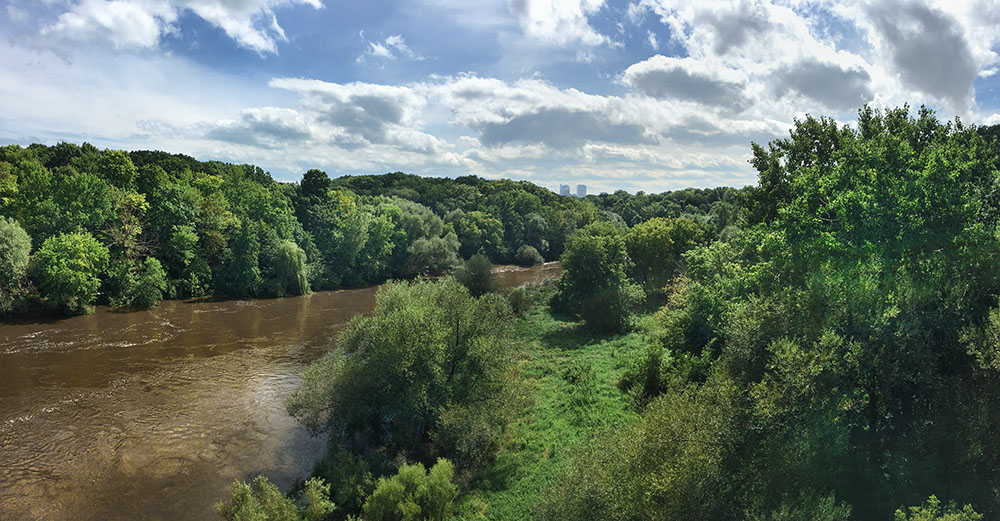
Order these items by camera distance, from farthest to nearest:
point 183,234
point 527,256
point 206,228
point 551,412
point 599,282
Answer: point 527,256
point 206,228
point 183,234
point 599,282
point 551,412

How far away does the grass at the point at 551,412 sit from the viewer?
57.1ft

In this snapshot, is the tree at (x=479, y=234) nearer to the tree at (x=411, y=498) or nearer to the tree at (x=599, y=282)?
the tree at (x=599, y=282)

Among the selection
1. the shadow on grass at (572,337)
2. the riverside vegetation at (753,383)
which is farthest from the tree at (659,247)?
the riverside vegetation at (753,383)

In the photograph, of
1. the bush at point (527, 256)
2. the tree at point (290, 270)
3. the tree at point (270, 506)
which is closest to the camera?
the tree at point (270, 506)

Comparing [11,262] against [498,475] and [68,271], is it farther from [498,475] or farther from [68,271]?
[498,475]

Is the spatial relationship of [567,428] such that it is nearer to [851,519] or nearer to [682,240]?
[851,519]

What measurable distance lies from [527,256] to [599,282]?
3922cm

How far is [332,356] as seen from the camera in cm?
2212

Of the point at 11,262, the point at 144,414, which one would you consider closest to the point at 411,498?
the point at 144,414

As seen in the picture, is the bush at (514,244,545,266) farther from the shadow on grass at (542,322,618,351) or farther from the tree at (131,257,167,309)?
Result: the tree at (131,257,167,309)

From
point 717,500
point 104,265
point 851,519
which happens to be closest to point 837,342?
point 851,519

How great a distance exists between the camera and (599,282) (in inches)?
1542

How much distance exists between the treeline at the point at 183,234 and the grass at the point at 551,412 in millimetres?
28025

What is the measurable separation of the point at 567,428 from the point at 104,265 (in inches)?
1560
